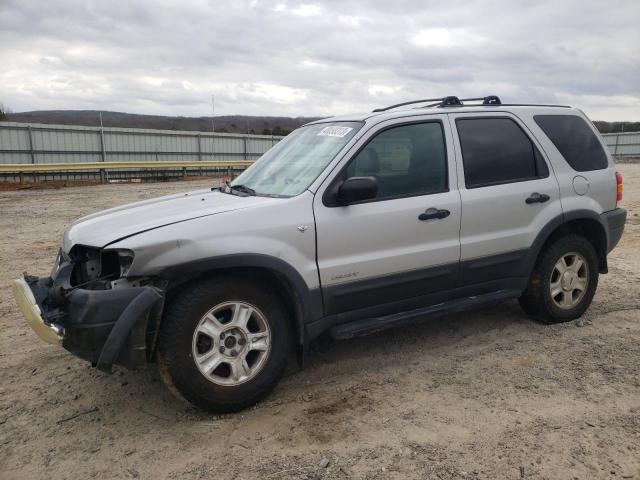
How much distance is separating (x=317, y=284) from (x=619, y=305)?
350 centimetres

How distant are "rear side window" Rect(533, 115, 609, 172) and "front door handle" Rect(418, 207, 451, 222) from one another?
1.43 m

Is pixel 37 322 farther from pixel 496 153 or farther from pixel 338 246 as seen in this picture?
pixel 496 153

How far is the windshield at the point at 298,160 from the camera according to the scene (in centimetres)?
387

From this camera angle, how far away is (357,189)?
11.7ft

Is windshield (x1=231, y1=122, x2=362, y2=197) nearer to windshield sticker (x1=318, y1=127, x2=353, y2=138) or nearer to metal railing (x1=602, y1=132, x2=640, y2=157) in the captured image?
windshield sticker (x1=318, y1=127, x2=353, y2=138)

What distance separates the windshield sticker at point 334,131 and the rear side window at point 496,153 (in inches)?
37.6

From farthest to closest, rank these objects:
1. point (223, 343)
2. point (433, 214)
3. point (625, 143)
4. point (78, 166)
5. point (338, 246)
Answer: point (625, 143) < point (78, 166) < point (433, 214) < point (338, 246) < point (223, 343)

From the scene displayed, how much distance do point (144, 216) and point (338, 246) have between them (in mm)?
1327

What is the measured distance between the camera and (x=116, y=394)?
3.76m

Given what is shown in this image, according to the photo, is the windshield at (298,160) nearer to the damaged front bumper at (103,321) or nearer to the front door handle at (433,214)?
the front door handle at (433,214)

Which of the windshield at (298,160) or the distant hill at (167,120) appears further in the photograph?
the distant hill at (167,120)

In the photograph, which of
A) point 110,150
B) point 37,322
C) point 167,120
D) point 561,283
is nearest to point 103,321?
point 37,322

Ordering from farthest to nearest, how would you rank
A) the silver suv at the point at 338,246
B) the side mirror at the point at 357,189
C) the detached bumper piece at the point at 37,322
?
the side mirror at the point at 357,189
the silver suv at the point at 338,246
the detached bumper piece at the point at 37,322

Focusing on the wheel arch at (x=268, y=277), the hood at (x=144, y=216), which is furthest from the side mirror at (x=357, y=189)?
the wheel arch at (x=268, y=277)
